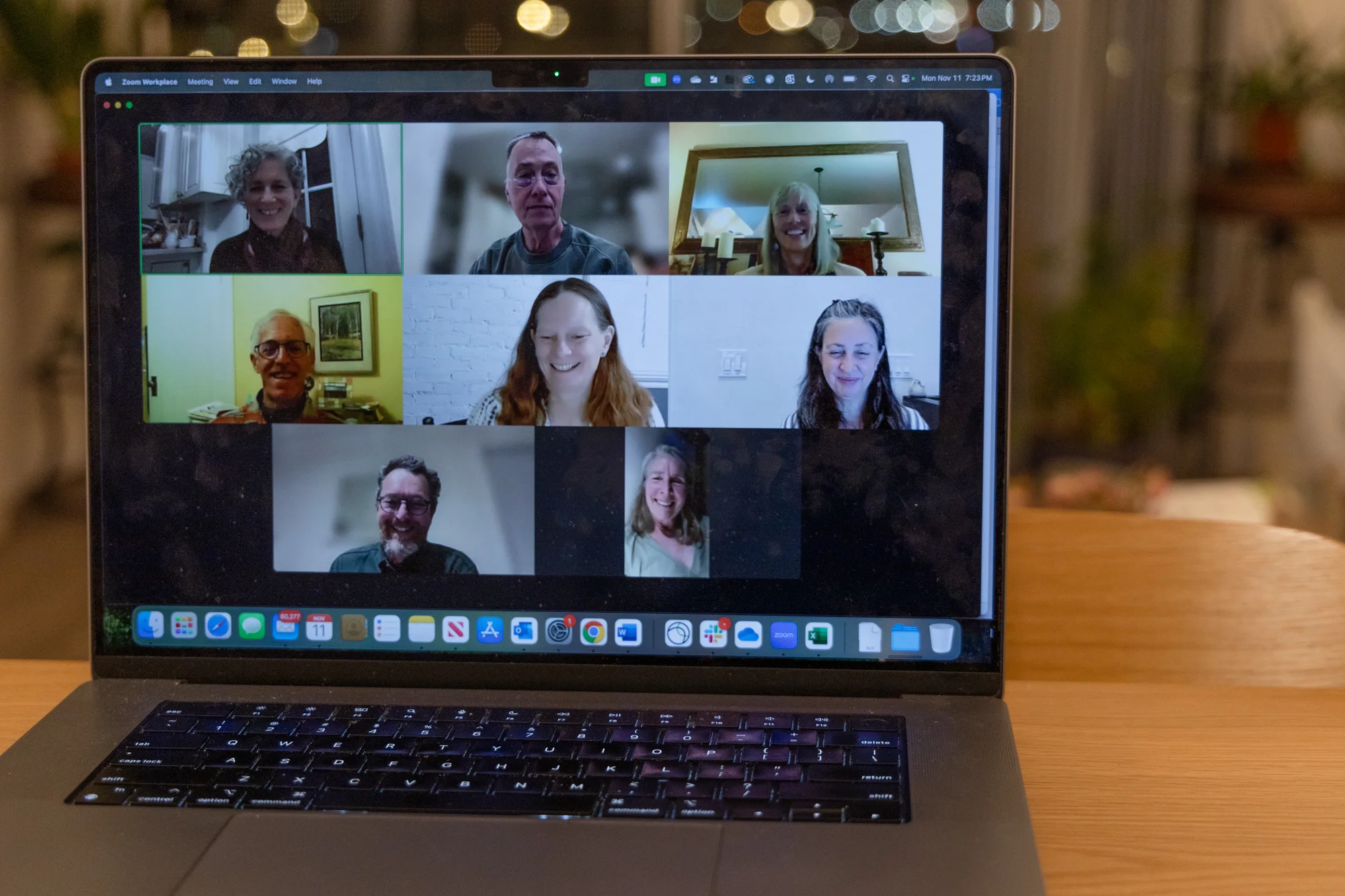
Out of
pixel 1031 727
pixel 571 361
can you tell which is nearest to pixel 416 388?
pixel 571 361

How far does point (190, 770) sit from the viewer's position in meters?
0.56

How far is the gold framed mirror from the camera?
657 mm

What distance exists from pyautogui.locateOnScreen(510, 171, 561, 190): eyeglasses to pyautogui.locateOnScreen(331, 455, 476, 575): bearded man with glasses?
171 millimetres

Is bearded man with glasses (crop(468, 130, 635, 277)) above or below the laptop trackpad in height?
above

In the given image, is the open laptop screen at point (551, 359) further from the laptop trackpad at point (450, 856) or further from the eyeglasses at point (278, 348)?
the laptop trackpad at point (450, 856)

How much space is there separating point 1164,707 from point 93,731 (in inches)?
23.3

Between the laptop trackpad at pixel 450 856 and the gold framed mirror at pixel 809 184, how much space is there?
33cm

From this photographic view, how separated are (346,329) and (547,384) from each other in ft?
0.40

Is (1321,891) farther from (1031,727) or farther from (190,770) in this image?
(190,770)

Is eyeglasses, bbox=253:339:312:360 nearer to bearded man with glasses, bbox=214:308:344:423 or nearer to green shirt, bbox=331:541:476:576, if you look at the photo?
bearded man with glasses, bbox=214:308:344:423

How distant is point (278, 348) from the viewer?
26.7 inches

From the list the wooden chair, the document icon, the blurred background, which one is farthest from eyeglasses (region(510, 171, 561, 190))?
the blurred background

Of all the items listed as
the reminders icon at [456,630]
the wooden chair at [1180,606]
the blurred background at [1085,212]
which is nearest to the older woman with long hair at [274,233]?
the reminders icon at [456,630]

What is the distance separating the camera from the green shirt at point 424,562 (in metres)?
0.68
